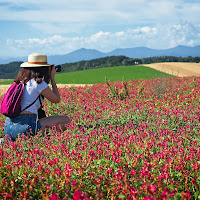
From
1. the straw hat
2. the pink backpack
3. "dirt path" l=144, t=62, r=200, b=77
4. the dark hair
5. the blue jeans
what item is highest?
"dirt path" l=144, t=62, r=200, b=77

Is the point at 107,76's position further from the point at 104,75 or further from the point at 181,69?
the point at 181,69

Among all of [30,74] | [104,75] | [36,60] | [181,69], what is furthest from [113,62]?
[30,74]

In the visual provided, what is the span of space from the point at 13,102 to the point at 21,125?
0.50 m

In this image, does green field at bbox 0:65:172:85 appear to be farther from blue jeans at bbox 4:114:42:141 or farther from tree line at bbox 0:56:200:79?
tree line at bbox 0:56:200:79

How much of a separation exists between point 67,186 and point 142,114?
4.53 metres

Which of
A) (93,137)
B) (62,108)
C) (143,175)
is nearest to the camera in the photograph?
(143,175)

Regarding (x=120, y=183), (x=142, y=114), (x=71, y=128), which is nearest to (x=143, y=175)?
(x=120, y=183)

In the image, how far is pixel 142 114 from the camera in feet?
23.7

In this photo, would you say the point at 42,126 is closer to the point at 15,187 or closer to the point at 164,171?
the point at 15,187

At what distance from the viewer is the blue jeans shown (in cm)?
540

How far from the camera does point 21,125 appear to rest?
5.40 meters

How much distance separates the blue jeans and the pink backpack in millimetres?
198

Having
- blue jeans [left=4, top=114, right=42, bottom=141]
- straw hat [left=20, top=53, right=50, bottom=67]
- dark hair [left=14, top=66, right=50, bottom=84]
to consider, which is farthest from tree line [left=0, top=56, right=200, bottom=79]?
blue jeans [left=4, top=114, right=42, bottom=141]

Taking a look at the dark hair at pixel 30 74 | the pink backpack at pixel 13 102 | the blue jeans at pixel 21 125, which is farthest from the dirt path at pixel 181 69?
the pink backpack at pixel 13 102
